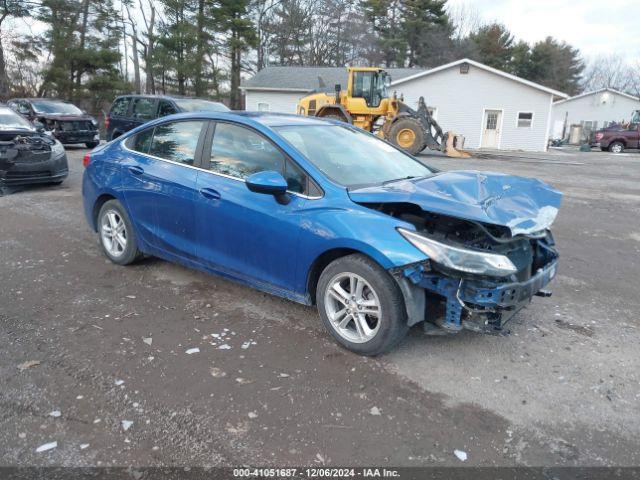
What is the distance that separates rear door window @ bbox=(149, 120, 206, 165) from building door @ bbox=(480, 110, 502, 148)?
2579cm

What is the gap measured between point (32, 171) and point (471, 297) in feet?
28.8

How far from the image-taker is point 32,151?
29.6 ft

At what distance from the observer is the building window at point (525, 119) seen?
2697 centimetres

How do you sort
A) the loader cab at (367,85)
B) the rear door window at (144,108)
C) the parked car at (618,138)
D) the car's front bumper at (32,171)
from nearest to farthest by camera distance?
the car's front bumper at (32,171), the rear door window at (144,108), the loader cab at (367,85), the parked car at (618,138)

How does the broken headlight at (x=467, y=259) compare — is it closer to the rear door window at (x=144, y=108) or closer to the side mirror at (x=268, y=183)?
the side mirror at (x=268, y=183)

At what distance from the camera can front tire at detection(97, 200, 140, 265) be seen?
4.95m

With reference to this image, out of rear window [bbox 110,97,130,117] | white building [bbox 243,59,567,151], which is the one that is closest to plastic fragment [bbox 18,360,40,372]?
rear window [bbox 110,97,130,117]

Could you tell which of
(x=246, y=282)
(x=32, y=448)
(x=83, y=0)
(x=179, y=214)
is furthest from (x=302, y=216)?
(x=83, y=0)

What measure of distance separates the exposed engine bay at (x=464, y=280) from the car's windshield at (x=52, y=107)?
16.7m

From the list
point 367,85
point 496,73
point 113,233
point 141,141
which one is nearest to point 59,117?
point 367,85

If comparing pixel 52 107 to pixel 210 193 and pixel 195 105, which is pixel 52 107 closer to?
pixel 195 105

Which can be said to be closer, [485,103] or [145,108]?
[145,108]

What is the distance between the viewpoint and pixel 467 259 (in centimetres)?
305

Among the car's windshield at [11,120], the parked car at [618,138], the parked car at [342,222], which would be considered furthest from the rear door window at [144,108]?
the parked car at [618,138]
